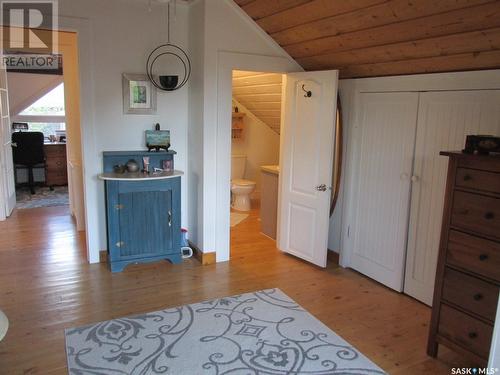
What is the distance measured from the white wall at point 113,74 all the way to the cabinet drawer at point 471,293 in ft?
8.83

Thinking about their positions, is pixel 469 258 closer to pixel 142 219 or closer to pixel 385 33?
pixel 385 33

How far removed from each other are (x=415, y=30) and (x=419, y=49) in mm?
206

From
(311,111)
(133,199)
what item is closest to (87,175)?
(133,199)

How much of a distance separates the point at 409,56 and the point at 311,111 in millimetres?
1008

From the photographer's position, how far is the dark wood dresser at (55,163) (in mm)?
7152

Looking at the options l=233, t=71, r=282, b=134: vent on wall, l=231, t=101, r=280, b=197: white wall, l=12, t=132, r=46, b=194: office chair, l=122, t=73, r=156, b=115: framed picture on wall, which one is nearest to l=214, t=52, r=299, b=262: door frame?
l=122, t=73, r=156, b=115: framed picture on wall

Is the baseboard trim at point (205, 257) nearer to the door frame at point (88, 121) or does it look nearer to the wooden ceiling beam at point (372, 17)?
the door frame at point (88, 121)

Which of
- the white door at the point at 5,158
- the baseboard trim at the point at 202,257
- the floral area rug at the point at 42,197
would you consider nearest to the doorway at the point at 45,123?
the floral area rug at the point at 42,197

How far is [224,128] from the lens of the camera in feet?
12.3

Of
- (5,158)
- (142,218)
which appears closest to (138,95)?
(142,218)

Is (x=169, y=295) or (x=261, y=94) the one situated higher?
(x=261, y=94)

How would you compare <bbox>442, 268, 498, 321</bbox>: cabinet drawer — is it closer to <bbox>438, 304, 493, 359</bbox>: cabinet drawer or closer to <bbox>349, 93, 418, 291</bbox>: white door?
<bbox>438, 304, 493, 359</bbox>: cabinet drawer

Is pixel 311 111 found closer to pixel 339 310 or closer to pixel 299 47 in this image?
pixel 299 47

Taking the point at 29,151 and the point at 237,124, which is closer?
the point at 237,124
